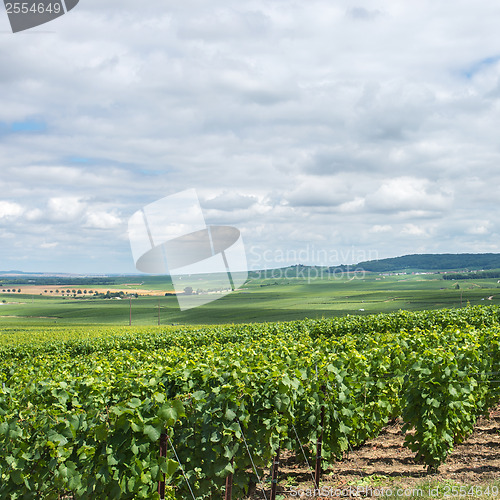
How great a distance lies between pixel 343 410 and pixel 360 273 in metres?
165

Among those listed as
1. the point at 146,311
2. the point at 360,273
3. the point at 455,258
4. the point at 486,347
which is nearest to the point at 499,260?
the point at 455,258

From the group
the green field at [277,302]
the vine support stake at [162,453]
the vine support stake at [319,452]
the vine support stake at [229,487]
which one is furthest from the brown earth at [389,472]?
the green field at [277,302]

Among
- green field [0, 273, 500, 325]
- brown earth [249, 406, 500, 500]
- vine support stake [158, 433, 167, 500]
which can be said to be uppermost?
vine support stake [158, 433, 167, 500]

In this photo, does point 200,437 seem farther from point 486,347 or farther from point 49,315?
point 49,315

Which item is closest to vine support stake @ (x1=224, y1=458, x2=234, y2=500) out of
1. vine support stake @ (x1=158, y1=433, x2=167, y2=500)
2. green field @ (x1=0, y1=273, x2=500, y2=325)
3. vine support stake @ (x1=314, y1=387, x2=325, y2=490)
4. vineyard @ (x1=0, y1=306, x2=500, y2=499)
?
vineyard @ (x1=0, y1=306, x2=500, y2=499)

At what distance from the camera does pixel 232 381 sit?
19.4 ft

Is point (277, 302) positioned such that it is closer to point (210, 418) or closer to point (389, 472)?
point (389, 472)

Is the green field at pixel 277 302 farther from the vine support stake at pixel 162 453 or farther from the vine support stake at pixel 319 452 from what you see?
the vine support stake at pixel 162 453

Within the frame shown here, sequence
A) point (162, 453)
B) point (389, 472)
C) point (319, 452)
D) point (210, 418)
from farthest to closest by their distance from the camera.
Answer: point (389, 472)
point (319, 452)
point (210, 418)
point (162, 453)

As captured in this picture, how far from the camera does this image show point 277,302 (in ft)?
338

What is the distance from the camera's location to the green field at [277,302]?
250 feet

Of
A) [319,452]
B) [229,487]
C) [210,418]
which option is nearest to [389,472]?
[319,452]

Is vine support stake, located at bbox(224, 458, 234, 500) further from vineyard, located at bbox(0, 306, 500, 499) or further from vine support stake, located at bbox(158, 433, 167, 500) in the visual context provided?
vine support stake, located at bbox(158, 433, 167, 500)

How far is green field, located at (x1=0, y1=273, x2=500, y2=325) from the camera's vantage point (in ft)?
250
